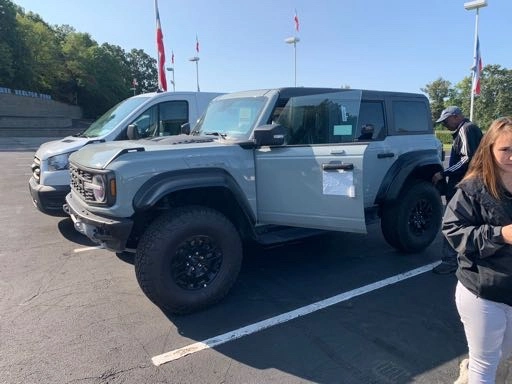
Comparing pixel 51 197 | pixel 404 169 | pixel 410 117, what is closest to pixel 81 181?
pixel 51 197

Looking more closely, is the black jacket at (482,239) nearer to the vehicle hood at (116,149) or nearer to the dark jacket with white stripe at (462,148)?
the vehicle hood at (116,149)

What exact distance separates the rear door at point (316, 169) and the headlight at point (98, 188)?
1465 millimetres

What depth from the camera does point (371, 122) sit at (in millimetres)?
4824

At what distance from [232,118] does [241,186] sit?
1.10 metres

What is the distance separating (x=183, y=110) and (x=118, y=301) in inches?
164

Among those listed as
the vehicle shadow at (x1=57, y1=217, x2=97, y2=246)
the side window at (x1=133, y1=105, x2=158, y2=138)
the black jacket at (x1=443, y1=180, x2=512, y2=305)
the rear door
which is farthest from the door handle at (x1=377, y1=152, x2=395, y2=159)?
the vehicle shadow at (x1=57, y1=217, x2=97, y2=246)

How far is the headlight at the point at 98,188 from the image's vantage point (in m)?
3.29

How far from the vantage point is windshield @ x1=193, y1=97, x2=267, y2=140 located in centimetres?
423

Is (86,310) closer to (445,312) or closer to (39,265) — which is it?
(39,265)

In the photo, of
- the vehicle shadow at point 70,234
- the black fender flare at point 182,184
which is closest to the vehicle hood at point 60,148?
the vehicle shadow at point 70,234

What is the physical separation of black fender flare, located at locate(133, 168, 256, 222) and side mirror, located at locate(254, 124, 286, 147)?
17.6 inches

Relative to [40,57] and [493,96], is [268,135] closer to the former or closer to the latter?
[40,57]

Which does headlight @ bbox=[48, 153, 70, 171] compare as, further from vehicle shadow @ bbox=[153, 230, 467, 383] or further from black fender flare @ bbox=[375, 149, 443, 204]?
black fender flare @ bbox=[375, 149, 443, 204]

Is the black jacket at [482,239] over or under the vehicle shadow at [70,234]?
over
